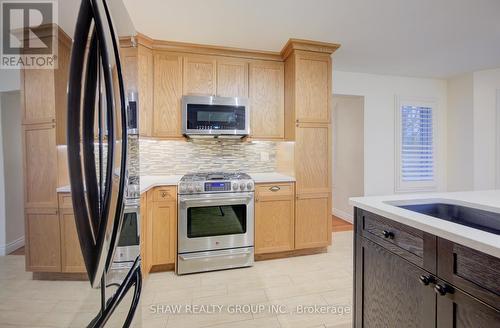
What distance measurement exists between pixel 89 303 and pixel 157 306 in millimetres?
1543

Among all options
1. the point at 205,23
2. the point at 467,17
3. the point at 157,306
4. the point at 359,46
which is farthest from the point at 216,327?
the point at 467,17

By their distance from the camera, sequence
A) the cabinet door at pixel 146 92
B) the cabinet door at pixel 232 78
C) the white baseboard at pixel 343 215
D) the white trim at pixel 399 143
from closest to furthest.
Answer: the cabinet door at pixel 146 92, the cabinet door at pixel 232 78, the white trim at pixel 399 143, the white baseboard at pixel 343 215

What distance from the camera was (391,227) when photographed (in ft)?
3.64

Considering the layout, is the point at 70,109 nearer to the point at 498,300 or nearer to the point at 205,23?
the point at 498,300

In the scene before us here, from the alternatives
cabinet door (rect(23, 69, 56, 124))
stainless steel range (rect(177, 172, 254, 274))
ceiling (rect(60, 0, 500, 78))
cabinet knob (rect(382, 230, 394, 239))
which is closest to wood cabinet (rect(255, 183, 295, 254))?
stainless steel range (rect(177, 172, 254, 274))

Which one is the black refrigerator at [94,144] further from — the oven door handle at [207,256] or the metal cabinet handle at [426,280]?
the oven door handle at [207,256]

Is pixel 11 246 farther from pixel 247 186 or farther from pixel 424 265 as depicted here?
pixel 247 186

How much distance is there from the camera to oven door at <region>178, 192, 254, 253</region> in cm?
232

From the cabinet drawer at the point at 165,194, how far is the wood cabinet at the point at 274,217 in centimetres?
85

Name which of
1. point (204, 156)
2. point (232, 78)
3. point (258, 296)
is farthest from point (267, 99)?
point (258, 296)

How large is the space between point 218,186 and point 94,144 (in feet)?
6.02

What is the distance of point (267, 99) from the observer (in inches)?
113

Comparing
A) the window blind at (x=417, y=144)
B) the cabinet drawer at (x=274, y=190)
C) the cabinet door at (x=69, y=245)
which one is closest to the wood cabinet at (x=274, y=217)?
the cabinet drawer at (x=274, y=190)

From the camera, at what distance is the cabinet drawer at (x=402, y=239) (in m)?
0.93
